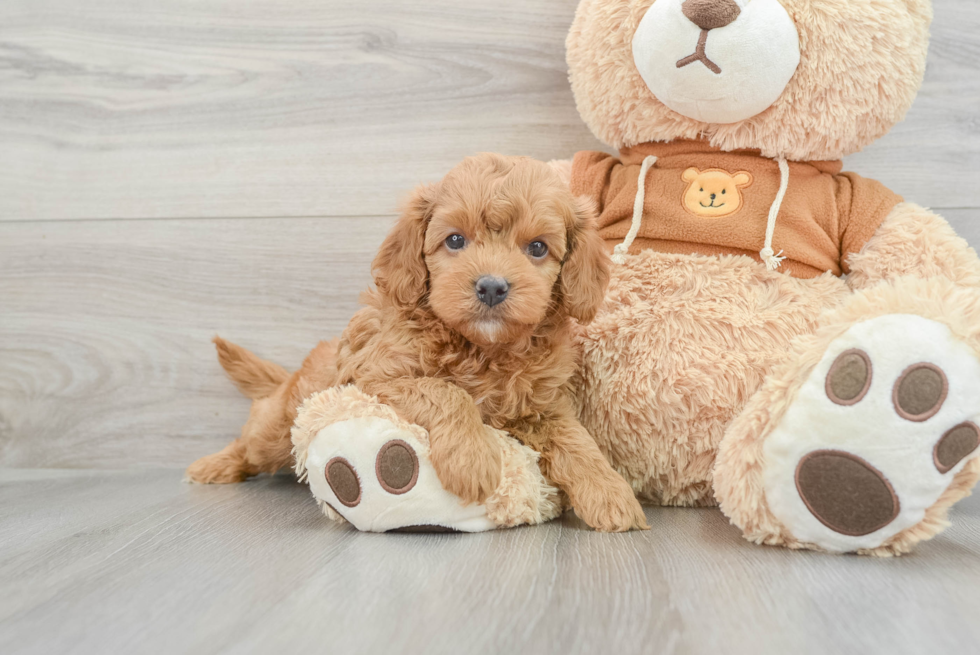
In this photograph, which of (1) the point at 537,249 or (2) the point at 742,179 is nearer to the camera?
(1) the point at 537,249

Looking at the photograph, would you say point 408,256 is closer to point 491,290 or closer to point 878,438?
point 491,290

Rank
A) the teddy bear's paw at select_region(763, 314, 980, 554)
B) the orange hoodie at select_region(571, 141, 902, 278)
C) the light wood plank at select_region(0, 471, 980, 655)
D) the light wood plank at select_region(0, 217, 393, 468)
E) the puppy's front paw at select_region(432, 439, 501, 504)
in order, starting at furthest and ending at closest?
the light wood plank at select_region(0, 217, 393, 468), the orange hoodie at select_region(571, 141, 902, 278), the puppy's front paw at select_region(432, 439, 501, 504), the teddy bear's paw at select_region(763, 314, 980, 554), the light wood plank at select_region(0, 471, 980, 655)

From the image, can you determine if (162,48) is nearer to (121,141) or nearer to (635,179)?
(121,141)

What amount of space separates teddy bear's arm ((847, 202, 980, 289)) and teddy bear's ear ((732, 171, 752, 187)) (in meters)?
0.24

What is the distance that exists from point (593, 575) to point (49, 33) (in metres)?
1.90

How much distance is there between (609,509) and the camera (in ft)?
3.88

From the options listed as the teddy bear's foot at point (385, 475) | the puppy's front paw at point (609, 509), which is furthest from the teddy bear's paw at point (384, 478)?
the puppy's front paw at point (609, 509)

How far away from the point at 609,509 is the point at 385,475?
368 millimetres

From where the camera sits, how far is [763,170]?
4.55 feet

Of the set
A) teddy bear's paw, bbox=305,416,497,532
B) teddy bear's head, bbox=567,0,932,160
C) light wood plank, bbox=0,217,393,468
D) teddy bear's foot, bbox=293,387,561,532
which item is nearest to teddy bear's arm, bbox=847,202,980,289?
teddy bear's head, bbox=567,0,932,160

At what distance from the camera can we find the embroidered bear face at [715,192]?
1375 mm

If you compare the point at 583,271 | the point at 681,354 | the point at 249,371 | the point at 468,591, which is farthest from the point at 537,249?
the point at 249,371

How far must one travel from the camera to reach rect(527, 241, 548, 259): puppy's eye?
1217 millimetres

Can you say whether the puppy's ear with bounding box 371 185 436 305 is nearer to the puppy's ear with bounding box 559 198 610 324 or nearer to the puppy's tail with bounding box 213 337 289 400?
the puppy's ear with bounding box 559 198 610 324
